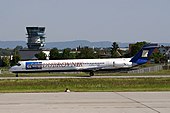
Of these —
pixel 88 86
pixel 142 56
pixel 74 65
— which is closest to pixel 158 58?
pixel 142 56

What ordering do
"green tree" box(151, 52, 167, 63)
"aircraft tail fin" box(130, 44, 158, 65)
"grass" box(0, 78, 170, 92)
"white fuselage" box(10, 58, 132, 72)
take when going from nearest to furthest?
"grass" box(0, 78, 170, 92) → "white fuselage" box(10, 58, 132, 72) → "aircraft tail fin" box(130, 44, 158, 65) → "green tree" box(151, 52, 167, 63)

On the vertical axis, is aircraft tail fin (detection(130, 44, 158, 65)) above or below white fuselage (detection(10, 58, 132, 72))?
above

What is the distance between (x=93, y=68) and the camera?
6062 centimetres

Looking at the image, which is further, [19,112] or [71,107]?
[71,107]

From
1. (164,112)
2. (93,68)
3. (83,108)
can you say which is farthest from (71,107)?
(93,68)

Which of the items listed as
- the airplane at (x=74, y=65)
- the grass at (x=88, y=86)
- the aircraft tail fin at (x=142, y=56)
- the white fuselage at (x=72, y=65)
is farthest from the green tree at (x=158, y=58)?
the grass at (x=88, y=86)

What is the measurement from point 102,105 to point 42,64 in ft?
148

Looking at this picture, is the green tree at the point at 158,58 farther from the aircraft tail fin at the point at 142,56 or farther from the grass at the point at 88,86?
the grass at the point at 88,86

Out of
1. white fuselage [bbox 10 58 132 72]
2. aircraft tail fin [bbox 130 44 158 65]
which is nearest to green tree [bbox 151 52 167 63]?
aircraft tail fin [bbox 130 44 158 65]

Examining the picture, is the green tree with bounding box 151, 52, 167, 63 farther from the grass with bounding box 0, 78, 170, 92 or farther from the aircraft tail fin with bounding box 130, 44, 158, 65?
the grass with bounding box 0, 78, 170, 92

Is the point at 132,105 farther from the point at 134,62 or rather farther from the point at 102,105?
the point at 134,62

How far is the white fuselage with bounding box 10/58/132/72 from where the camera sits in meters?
59.9

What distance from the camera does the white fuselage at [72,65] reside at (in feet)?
197

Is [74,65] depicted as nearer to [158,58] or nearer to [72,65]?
[72,65]
